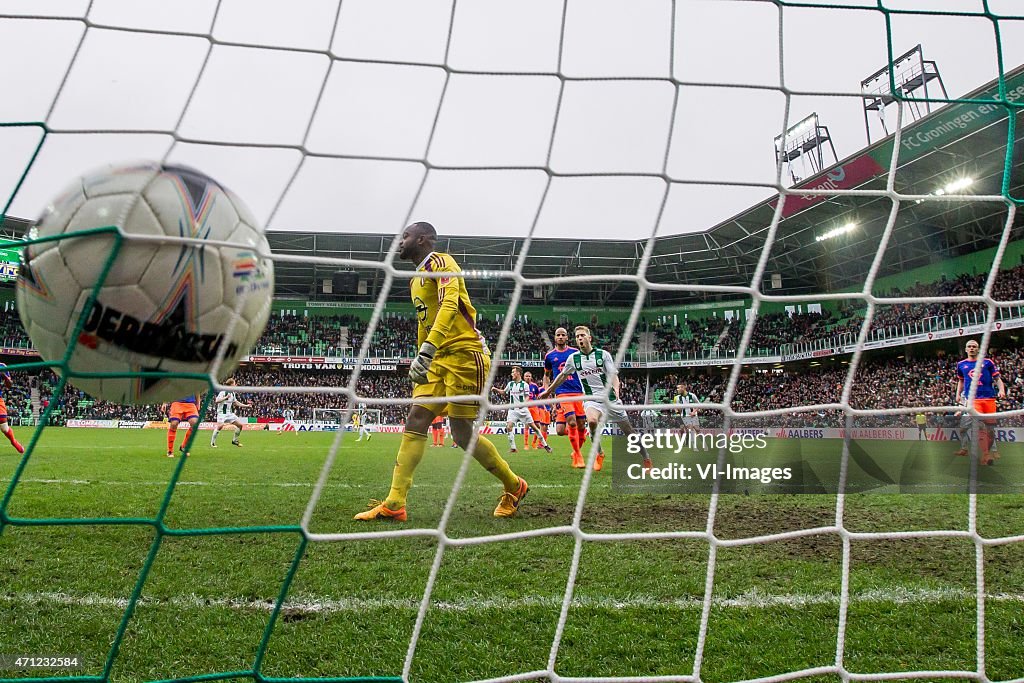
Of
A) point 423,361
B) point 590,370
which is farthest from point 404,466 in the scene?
point 590,370

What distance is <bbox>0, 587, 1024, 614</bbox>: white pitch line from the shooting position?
1981 mm

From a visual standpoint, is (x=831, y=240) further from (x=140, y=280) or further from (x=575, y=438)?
(x=140, y=280)

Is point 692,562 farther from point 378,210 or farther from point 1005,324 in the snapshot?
point 1005,324

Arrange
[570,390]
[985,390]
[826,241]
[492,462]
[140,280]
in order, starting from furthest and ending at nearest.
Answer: [826,241]
[570,390]
[985,390]
[492,462]
[140,280]

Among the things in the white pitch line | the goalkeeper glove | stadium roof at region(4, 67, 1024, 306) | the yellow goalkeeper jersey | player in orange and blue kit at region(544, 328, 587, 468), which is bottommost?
the white pitch line

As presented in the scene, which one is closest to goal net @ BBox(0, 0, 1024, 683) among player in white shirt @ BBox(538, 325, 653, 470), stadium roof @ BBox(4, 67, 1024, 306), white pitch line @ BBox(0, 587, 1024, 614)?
white pitch line @ BBox(0, 587, 1024, 614)

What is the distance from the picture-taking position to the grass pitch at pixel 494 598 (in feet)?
5.38

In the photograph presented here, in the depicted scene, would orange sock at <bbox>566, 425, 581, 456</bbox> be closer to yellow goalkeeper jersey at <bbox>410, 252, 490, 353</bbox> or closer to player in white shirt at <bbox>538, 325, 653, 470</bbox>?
player in white shirt at <bbox>538, 325, 653, 470</bbox>

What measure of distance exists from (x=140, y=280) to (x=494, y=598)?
137cm

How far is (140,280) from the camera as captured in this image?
1591 millimetres

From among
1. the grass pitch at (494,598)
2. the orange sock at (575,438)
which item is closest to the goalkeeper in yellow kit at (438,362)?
the grass pitch at (494,598)

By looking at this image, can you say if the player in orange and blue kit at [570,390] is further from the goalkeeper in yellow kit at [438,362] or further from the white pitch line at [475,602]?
the white pitch line at [475,602]

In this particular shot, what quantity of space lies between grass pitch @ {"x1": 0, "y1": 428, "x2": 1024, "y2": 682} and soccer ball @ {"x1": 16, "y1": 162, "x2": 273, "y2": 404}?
1.29ft

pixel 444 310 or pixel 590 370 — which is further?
pixel 590 370
